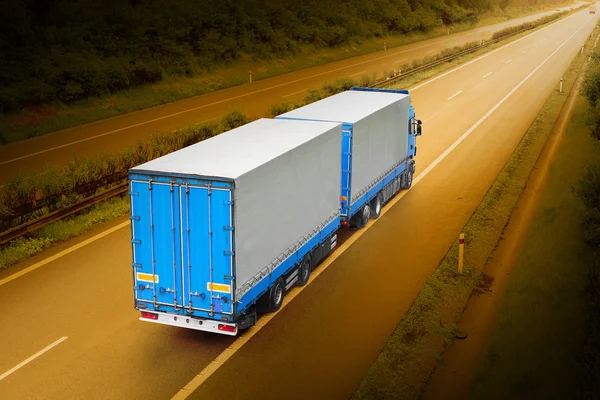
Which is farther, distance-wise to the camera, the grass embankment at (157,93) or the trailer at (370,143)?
the grass embankment at (157,93)

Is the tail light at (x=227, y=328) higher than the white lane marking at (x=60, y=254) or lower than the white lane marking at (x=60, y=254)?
higher

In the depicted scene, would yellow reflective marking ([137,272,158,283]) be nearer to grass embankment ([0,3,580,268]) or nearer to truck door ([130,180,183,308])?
truck door ([130,180,183,308])

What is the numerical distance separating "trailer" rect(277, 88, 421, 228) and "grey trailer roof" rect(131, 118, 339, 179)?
1.08 metres

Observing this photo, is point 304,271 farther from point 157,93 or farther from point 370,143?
point 157,93

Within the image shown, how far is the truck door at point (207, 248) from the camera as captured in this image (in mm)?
10867

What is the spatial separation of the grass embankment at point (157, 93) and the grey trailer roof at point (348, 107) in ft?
55.0

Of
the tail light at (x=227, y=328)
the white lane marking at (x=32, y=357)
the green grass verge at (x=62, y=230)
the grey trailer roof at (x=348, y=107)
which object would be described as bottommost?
the white lane marking at (x=32, y=357)

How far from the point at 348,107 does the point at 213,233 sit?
8.16m

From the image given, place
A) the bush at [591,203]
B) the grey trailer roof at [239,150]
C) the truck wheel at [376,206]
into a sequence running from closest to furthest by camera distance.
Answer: the grey trailer roof at [239,150], the bush at [591,203], the truck wheel at [376,206]

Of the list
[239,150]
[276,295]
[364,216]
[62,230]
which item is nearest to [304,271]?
[276,295]

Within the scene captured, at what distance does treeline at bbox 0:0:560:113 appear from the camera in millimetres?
35312

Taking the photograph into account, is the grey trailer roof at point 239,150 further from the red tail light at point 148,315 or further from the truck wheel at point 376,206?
the truck wheel at point 376,206

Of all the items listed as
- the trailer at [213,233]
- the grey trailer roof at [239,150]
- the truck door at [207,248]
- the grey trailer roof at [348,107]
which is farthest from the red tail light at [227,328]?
the grey trailer roof at [348,107]

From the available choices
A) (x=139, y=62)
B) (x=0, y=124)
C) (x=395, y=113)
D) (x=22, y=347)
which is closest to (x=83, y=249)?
(x=22, y=347)
